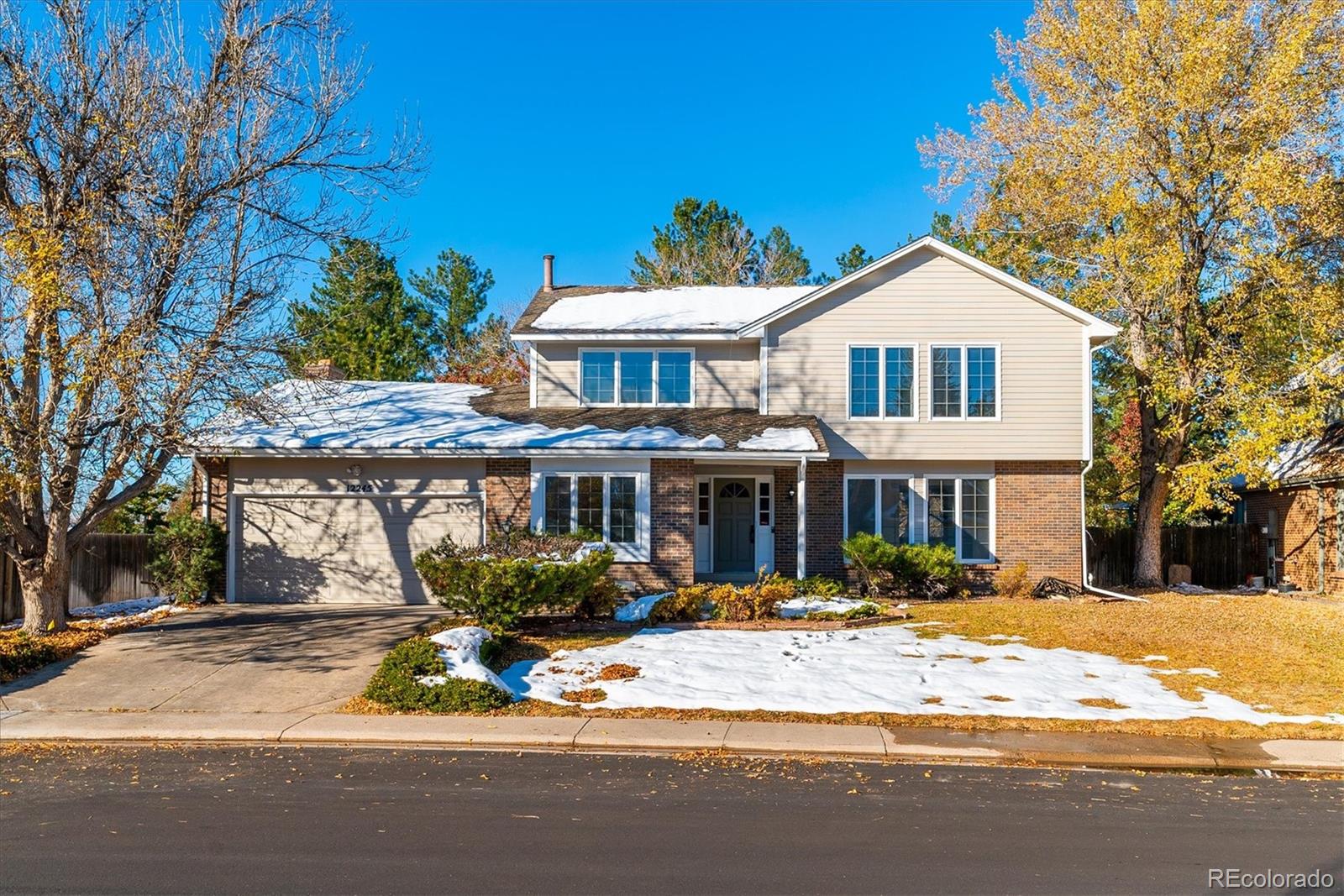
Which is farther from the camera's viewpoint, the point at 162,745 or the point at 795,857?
the point at 162,745

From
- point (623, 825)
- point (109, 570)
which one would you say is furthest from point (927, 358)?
point (109, 570)

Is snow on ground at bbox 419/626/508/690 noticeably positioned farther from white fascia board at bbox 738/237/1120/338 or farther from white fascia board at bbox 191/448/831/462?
white fascia board at bbox 738/237/1120/338

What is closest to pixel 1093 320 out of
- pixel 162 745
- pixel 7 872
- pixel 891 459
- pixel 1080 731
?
pixel 891 459

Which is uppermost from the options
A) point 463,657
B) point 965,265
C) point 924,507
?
point 965,265

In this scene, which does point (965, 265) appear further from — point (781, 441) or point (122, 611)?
point (122, 611)

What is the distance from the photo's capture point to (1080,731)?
10.2 m

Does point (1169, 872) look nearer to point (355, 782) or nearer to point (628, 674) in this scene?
point (355, 782)

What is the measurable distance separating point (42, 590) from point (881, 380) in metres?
14.8

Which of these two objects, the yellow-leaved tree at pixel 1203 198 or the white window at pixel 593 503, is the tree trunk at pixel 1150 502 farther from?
the white window at pixel 593 503

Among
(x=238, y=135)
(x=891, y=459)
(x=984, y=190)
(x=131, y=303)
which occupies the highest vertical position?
(x=984, y=190)

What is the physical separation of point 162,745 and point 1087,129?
20766 mm

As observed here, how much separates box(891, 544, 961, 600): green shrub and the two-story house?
1.05 metres

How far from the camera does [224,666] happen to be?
13.1 m

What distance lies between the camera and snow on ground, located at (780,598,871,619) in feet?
53.4
